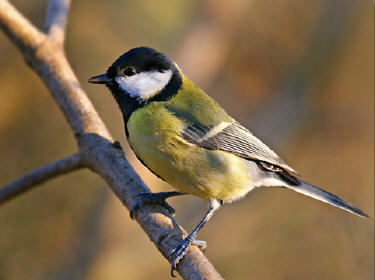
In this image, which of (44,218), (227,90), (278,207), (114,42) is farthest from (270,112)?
(44,218)

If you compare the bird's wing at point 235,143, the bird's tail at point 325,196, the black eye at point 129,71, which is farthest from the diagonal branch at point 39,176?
the bird's tail at point 325,196

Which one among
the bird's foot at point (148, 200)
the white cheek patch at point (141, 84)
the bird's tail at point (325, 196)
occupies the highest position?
the white cheek patch at point (141, 84)

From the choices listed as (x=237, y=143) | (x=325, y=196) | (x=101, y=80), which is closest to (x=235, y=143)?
(x=237, y=143)

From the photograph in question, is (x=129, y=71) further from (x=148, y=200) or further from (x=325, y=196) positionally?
(x=325, y=196)

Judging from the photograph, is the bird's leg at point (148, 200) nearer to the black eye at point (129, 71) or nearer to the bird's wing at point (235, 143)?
the bird's wing at point (235, 143)

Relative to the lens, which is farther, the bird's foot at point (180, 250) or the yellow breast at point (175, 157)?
the yellow breast at point (175, 157)

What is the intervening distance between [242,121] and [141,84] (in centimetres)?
225

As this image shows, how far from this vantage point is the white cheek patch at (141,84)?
91.9 inches

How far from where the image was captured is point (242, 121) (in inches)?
176

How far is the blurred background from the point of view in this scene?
3.73 metres

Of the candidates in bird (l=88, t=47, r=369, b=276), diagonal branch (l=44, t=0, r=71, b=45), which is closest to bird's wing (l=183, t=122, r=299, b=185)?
bird (l=88, t=47, r=369, b=276)

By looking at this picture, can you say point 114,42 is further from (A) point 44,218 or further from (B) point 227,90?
(A) point 44,218

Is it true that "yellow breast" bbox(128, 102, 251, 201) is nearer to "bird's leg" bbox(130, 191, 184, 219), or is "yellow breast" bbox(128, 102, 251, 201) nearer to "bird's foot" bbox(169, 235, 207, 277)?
"bird's leg" bbox(130, 191, 184, 219)

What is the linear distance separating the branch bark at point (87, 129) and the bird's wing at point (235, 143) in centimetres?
34
